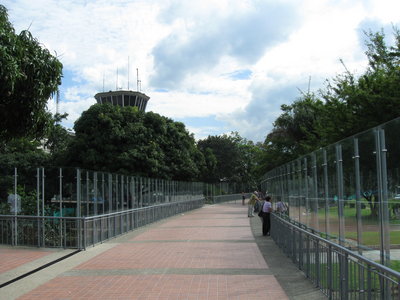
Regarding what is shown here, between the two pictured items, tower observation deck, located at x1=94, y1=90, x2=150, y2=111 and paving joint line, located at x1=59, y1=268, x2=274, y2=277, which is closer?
paving joint line, located at x1=59, y1=268, x2=274, y2=277

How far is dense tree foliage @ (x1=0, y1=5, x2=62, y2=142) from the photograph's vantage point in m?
7.41

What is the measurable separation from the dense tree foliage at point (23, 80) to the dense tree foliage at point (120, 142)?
21.2 m

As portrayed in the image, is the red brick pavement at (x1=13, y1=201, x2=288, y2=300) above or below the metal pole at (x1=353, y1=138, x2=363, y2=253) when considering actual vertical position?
below

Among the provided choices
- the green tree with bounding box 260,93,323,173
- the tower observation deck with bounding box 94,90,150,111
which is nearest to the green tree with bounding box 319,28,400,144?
the green tree with bounding box 260,93,323,173

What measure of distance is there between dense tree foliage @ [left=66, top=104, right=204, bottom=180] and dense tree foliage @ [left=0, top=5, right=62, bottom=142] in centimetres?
2120

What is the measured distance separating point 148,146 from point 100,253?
18.2 metres

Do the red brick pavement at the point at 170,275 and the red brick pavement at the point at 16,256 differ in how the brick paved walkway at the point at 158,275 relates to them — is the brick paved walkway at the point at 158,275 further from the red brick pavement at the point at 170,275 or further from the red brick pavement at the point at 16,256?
the red brick pavement at the point at 16,256

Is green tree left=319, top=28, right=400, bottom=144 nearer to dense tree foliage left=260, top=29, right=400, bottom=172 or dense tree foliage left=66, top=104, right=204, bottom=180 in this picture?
dense tree foliage left=260, top=29, right=400, bottom=172

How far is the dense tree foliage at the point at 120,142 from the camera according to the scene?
30469mm

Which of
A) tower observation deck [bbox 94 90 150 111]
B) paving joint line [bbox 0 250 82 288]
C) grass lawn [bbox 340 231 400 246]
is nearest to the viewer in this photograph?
grass lawn [bbox 340 231 400 246]

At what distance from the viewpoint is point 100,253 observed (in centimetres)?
1394

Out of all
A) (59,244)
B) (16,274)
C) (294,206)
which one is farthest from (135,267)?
(294,206)

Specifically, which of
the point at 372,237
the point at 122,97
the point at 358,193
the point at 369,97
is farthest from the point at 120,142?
the point at 122,97

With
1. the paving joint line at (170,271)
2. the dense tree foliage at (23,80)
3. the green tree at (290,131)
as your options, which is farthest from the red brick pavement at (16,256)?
the green tree at (290,131)
